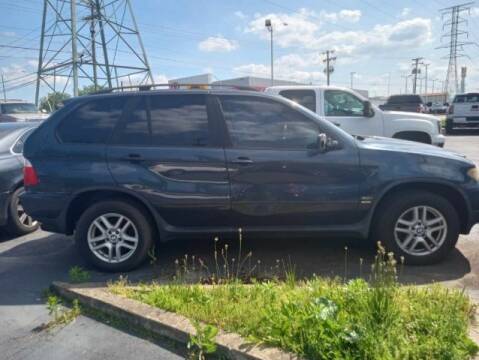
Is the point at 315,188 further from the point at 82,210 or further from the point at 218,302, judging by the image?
the point at 82,210

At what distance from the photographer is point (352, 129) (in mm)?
8109

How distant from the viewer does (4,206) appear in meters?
5.15

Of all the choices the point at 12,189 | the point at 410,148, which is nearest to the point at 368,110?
the point at 410,148

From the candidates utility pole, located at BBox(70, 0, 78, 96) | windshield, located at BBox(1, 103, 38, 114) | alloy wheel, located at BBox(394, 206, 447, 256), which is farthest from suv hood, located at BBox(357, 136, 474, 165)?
utility pole, located at BBox(70, 0, 78, 96)

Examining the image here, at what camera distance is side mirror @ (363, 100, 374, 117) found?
7949mm

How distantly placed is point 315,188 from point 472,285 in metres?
1.66

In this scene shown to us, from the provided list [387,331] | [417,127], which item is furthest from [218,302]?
[417,127]

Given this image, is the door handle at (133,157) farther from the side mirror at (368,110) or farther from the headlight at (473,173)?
the side mirror at (368,110)

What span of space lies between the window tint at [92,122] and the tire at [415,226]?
9.33 feet

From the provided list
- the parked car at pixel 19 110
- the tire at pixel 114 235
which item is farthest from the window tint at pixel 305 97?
the parked car at pixel 19 110

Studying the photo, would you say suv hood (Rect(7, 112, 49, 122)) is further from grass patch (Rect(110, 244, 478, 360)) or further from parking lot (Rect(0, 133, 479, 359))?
grass patch (Rect(110, 244, 478, 360))

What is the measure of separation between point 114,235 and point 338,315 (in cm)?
238

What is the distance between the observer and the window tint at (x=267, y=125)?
3887 mm

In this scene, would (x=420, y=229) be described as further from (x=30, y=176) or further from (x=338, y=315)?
(x=30, y=176)
